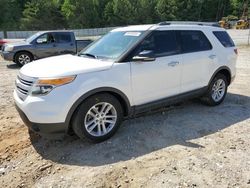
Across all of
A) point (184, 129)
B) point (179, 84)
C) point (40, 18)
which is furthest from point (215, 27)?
point (40, 18)

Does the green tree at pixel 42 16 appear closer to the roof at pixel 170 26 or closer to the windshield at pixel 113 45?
the roof at pixel 170 26

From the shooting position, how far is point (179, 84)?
557cm

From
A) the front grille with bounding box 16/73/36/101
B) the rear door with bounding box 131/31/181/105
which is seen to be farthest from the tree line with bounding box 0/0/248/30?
the front grille with bounding box 16/73/36/101

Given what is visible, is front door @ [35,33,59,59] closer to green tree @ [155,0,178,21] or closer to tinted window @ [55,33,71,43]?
tinted window @ [55,33,71,43]

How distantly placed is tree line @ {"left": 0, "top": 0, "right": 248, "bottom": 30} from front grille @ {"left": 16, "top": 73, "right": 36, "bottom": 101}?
227 ft

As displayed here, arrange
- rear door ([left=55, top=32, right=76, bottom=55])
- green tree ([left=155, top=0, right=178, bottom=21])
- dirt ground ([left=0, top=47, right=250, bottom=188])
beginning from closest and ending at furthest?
dirt ground ([left=0, top=47, right=250, bottom=188]) < rear door ([left=55, top=32, right=76, bottom=55]) < green tree ([left=155, top=0, right=178, bottom=21])

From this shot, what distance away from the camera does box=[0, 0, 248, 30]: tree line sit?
2827 inches

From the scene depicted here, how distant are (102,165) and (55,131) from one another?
81 centimetres

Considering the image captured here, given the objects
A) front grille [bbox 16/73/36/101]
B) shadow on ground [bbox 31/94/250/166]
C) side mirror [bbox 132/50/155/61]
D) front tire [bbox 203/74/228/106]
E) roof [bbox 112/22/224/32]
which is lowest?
shadow on ground [bbox 31/94/250/166]

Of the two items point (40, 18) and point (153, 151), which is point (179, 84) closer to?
point (153, 151)

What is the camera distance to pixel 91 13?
7406 cm

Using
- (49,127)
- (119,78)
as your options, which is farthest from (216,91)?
(49,127)

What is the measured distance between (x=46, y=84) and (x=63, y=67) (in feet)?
1.47

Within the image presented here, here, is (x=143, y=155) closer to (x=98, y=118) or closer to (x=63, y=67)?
(x=98, y=118)
